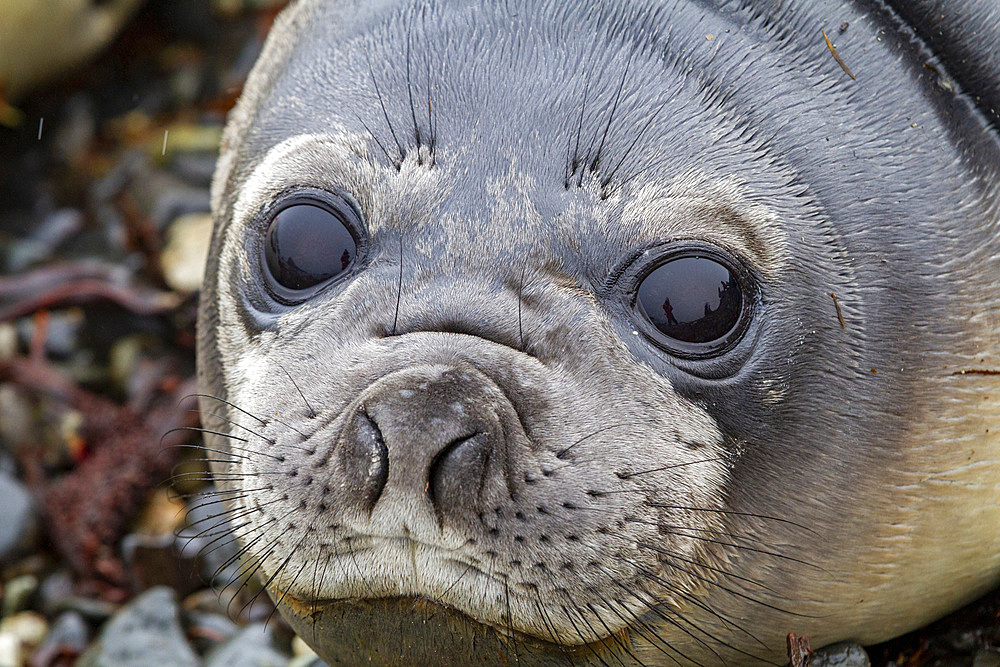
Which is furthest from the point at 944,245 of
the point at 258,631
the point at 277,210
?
the point at 258,631

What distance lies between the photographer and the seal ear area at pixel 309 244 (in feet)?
8.91

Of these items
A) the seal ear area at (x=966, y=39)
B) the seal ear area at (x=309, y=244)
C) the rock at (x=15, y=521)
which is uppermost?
the seal ear area at (x=966, y=39)

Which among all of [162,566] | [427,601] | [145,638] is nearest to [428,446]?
[427,601]

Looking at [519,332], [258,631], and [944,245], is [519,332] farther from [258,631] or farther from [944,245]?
[258,631]

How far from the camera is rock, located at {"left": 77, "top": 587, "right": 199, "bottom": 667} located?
3793 millimetres

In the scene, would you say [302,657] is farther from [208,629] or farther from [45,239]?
[45,239]

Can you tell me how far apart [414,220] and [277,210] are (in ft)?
1.38

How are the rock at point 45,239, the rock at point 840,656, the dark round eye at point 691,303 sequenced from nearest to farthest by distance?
the dark round eye at point 691,303, the rock at point 840,656, the rock at point 45,239

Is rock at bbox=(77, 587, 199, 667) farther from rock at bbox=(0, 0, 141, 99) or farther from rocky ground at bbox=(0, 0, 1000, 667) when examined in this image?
rock at bbox=(0, 0, 141, 99)

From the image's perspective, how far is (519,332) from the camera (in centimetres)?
246

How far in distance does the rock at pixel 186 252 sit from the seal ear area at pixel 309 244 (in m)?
2.44

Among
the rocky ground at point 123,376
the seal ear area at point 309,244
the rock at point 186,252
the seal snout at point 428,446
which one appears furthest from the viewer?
the rock at point 186,252

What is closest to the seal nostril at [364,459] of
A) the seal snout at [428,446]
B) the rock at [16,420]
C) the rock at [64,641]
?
the seal snout at [428,446]

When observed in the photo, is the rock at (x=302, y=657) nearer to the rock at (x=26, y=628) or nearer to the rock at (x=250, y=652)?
the rock at (x=250, y=652)
